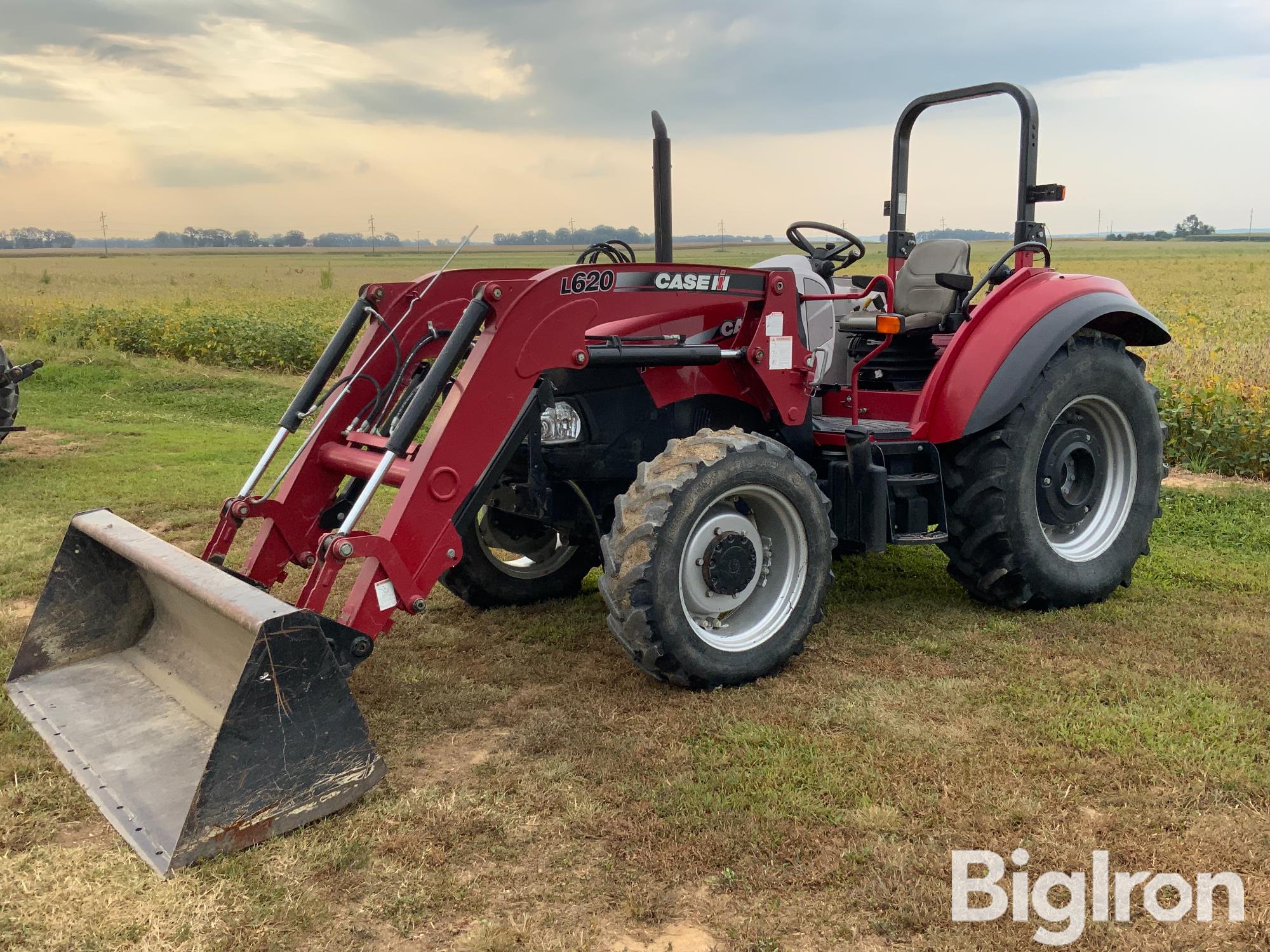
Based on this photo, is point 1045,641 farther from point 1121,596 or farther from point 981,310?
point 981,310

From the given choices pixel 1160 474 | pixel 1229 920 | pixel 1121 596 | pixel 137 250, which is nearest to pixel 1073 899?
pixel 1229 920

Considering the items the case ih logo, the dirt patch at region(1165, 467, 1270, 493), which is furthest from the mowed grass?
the dirt patch at region(1165, 467, 1270, 493)

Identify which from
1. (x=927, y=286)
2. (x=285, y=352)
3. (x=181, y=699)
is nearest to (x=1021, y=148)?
(x=927, y=286)

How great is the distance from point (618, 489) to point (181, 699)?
198 centimetres

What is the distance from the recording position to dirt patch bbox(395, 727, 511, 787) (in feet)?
12.0

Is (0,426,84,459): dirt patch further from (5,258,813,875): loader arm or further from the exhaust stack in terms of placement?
the exhaust stack

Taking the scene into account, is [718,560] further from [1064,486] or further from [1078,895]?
[1064,486]

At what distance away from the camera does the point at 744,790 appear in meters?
3.44

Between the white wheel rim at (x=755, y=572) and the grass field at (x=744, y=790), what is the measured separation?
0.93ft

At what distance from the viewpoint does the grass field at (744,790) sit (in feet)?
9.22

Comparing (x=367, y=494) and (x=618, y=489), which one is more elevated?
(x=367, y=494)

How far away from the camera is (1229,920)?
2.77 metres

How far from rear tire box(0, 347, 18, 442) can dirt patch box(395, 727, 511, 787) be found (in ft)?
23.3

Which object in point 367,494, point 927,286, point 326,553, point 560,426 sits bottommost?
point 326,553
